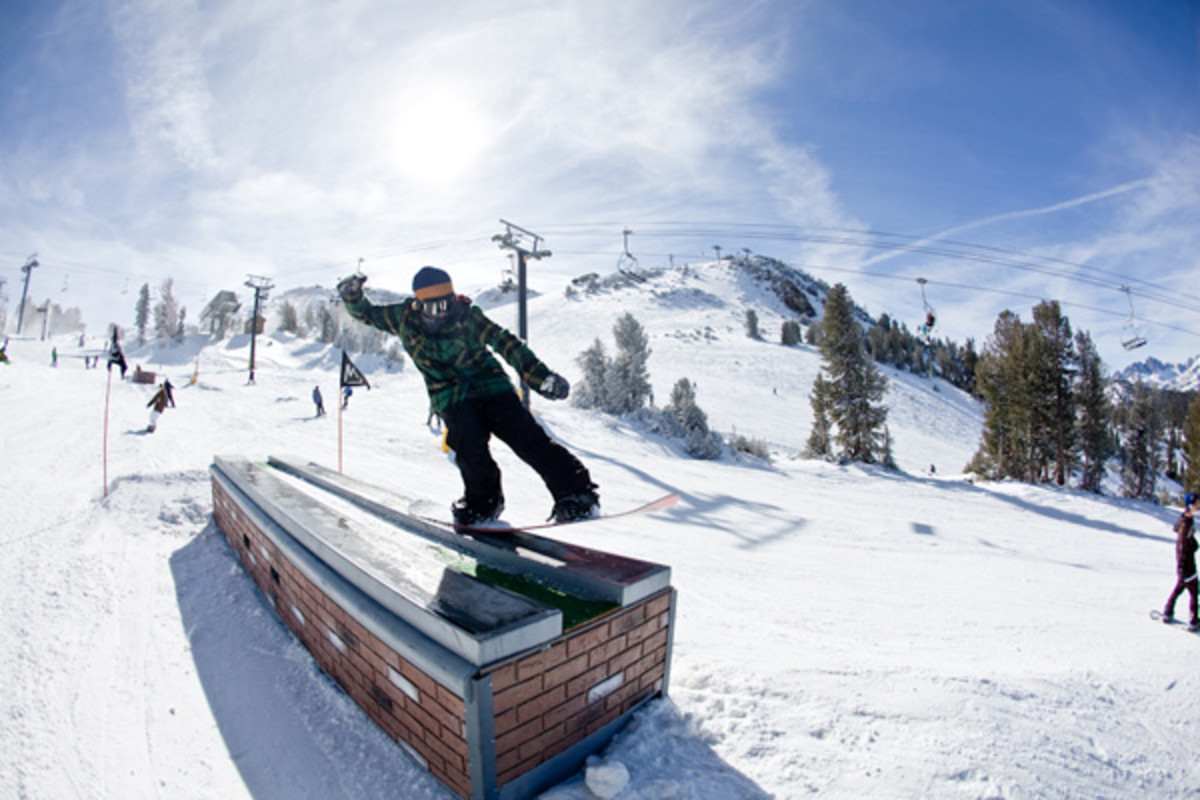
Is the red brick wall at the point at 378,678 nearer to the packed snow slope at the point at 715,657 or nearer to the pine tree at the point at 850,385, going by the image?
the packed snow slope at the point at 715,657

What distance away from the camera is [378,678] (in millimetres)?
2686

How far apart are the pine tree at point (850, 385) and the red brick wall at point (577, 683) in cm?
2343

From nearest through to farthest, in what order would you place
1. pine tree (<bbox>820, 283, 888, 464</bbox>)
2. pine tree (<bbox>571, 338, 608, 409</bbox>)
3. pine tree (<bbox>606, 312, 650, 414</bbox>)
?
pine tree (<bbox>820, 283, 888, 464</bbox>) < pine tree (<bbox>606, 312, 650, 414</bbox>) < pine tree (<bbox>571, 338, 608, 409</bbox>)

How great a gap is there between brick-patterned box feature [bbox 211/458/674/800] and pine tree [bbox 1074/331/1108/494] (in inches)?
1366

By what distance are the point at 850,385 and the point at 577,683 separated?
24.9 meters

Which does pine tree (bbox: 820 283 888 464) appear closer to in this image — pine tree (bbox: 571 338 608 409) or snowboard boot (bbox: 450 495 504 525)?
pine tree (bbox: 571 338 608 409)

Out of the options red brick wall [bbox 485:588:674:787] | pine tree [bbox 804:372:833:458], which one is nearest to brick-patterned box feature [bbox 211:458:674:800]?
red brick wall [bbox 485:588:674:787]

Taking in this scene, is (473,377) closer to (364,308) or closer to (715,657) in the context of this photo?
(364,308)

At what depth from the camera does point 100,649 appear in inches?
134

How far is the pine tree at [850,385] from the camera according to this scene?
947 inches

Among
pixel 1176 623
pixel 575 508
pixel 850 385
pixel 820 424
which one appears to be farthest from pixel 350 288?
pixel 820 424

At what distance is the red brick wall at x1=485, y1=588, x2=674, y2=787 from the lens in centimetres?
221

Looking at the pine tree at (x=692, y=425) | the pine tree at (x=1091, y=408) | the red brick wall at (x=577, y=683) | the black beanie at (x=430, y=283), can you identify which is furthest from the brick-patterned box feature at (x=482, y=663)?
the pine tree at (x=1091, y=408)

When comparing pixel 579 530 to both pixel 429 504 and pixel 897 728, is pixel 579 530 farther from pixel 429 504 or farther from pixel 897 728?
pixel 897 728
